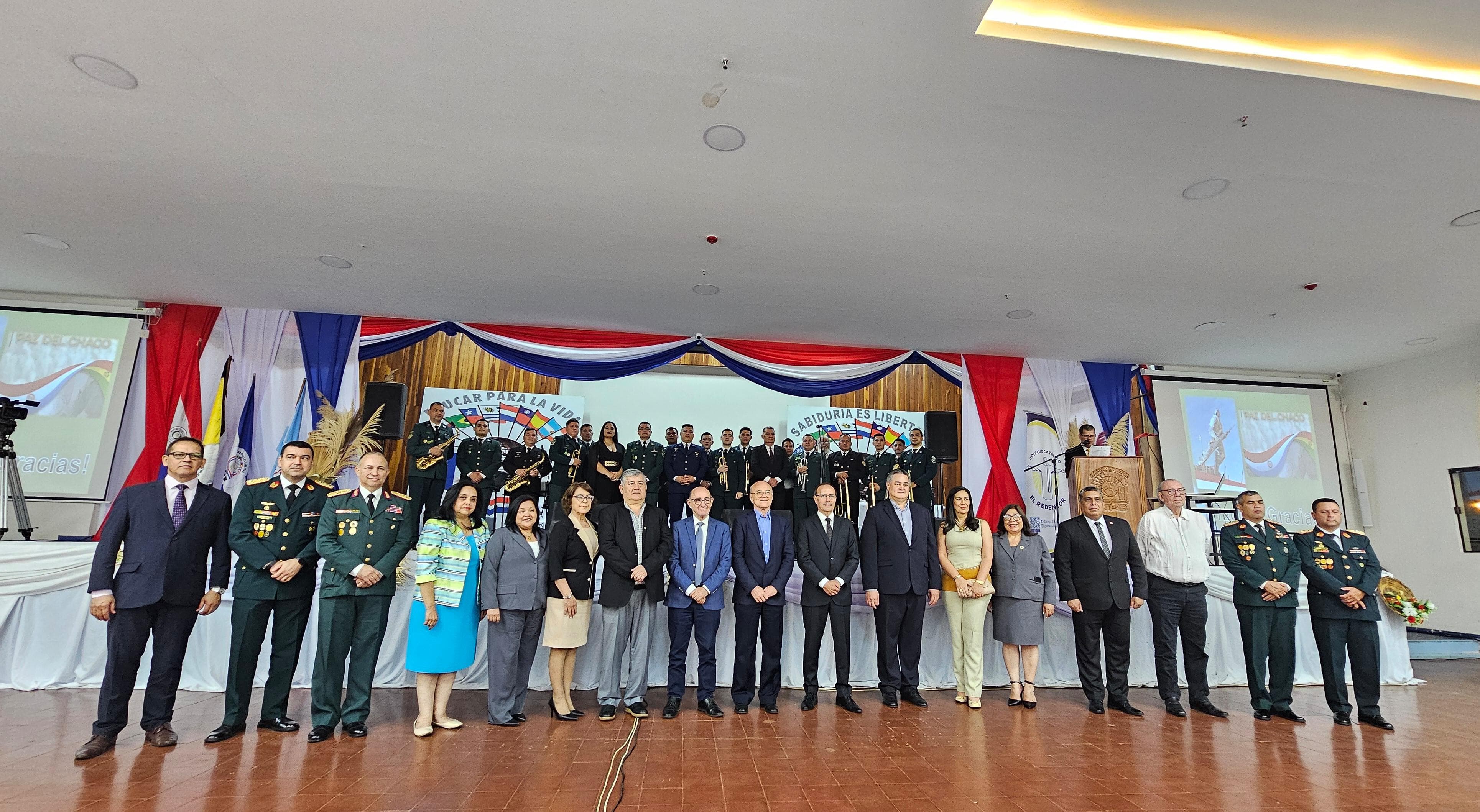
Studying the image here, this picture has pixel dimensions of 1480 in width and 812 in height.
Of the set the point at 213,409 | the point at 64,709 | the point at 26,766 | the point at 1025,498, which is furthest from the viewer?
the point at 1025,498

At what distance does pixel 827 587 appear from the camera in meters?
4.41

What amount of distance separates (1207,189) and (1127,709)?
3363 millimetres

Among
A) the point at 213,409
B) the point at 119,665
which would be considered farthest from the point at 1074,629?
the point at 213,409

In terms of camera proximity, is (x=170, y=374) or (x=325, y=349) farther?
(x=325, y=349)

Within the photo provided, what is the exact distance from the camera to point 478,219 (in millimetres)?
4668

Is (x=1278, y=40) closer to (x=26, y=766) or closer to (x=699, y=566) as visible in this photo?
(x=699, y=566)

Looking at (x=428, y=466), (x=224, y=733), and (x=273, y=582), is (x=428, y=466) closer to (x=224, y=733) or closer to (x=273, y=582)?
(x=273, y=582)

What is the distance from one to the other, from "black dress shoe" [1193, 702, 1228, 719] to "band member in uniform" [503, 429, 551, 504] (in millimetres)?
5199

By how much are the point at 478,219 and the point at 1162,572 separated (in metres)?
5.38

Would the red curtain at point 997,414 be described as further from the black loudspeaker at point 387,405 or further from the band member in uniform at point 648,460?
the black loudspeaker at point 387,405

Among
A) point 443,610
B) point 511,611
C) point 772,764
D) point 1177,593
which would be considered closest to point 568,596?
point 511,611

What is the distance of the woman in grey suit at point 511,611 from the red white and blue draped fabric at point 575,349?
3.04 metres

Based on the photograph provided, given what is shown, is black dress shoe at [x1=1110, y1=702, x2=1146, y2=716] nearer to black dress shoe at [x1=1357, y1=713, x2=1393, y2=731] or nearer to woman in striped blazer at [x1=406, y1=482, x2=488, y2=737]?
black dress shoe at [x1=1357, y1=713, x2=1393, y2=731]

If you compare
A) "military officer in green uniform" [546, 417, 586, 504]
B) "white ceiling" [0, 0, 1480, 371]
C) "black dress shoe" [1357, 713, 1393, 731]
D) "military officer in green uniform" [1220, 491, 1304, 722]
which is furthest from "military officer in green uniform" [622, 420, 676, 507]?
"black dress shoe" [1357, 713, 1393, 731]
